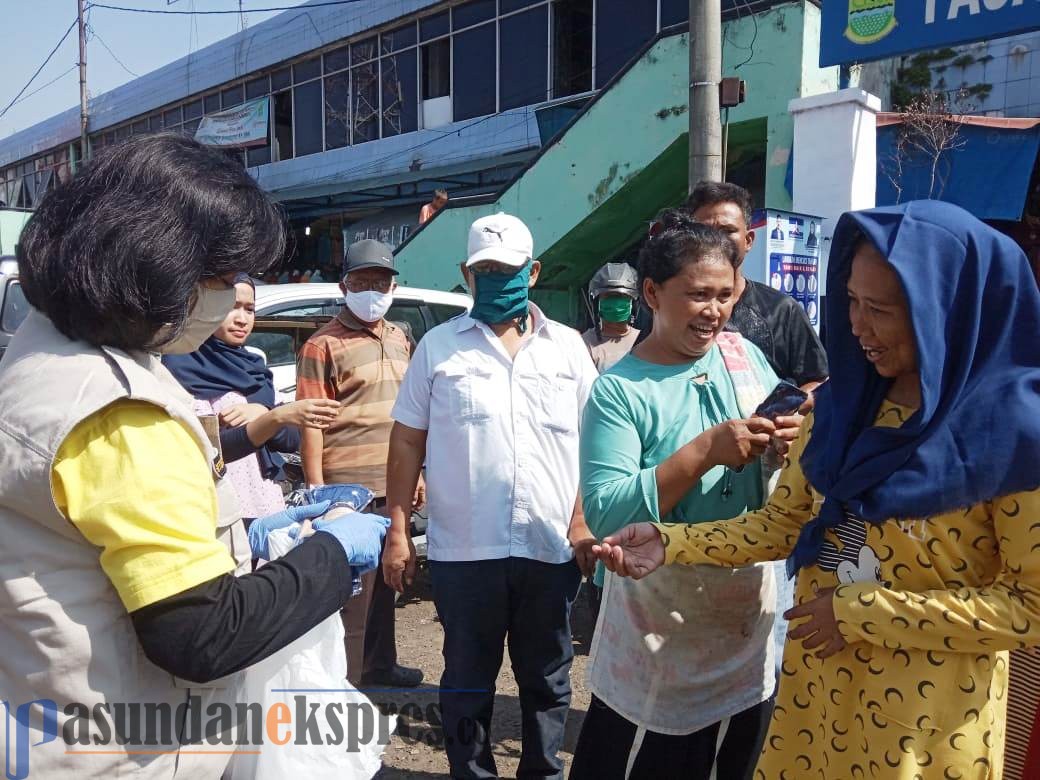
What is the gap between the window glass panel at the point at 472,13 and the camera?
1388cm

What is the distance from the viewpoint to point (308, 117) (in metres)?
17.5

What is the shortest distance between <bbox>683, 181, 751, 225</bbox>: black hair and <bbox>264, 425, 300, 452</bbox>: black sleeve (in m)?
1.73

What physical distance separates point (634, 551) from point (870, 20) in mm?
5198

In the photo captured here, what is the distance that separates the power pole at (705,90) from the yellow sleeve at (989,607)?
4.04 metres

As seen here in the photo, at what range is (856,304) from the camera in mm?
1538

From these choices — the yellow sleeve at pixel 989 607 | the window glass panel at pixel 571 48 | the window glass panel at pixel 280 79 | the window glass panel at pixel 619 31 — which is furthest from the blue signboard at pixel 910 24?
the window glass panel at pixel 280 79

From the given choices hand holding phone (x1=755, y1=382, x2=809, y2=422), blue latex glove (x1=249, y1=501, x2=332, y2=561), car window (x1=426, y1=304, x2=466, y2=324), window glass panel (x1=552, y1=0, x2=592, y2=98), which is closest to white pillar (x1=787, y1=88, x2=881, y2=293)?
car window (x1=426, y1=304, x2=466, y2=324)

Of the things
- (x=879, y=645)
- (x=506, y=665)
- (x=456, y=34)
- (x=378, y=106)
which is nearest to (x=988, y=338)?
(x=879, y=645)

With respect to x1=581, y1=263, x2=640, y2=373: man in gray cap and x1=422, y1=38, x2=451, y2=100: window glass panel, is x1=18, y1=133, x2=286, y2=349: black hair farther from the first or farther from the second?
x1=422, y1=38, x2=451, y2=100: window glass panel

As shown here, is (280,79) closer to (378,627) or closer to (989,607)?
(378,627)

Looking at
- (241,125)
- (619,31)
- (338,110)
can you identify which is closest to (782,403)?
(619,31)

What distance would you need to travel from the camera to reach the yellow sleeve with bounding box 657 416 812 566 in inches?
70.7

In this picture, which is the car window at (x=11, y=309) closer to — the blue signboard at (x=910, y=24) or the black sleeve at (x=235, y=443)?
the black sleeve at (x=235, y=443)

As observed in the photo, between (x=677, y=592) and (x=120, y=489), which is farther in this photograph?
(x=677, y=592)
